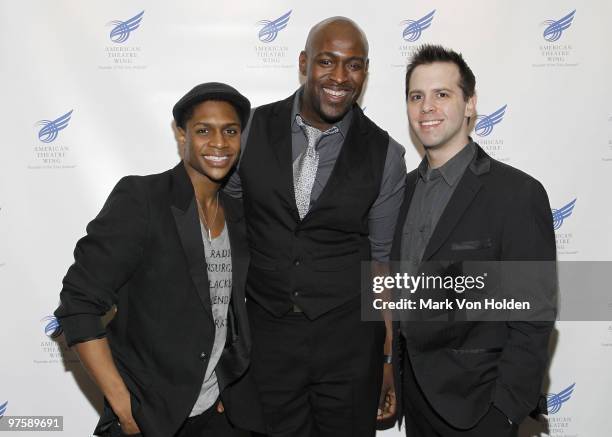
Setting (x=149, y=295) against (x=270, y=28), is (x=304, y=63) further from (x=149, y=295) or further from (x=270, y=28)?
(x=149, y=295)

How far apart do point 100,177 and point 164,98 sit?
520mm

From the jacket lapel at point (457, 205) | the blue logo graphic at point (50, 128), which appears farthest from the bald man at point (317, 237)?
the blue logo graphic at point (50, 128)

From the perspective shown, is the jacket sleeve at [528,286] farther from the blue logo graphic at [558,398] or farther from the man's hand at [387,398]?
the blue logo graphic at [558,398]

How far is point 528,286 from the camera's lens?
5.71ft

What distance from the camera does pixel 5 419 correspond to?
293 centimetres

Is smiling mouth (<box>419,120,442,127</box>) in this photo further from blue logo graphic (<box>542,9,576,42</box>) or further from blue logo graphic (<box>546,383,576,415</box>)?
blue logo graphic (<box>546,383,576,415</box>)

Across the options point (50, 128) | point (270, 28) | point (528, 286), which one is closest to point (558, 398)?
point (528, 286)

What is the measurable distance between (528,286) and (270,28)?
5.99 ft

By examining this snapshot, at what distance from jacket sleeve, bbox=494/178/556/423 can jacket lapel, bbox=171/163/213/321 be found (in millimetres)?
942

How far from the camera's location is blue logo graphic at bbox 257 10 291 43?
283cm

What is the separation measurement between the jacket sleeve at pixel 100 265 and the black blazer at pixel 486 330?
0.93 metres

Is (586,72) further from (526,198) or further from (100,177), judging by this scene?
(100,177)

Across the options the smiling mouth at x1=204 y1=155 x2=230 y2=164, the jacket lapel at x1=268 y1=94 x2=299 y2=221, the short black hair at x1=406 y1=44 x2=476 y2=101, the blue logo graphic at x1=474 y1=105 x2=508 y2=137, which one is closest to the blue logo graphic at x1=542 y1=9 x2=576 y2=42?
the blue logo graphic at x1=474 y1=105 x2=508 y2=137

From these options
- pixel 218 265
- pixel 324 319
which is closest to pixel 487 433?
pixel 324 319
